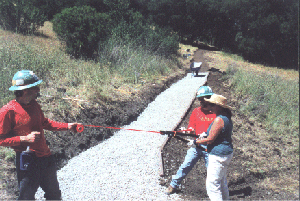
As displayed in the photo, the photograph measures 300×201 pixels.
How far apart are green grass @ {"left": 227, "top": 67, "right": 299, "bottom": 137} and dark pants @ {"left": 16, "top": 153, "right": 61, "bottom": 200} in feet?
12.3

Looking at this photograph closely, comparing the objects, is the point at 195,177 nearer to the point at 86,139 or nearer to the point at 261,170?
the point at 261,170

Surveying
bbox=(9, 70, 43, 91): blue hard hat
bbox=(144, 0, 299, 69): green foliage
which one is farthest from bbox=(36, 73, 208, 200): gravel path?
bbox=(144, 0, 299, 69): green foliage

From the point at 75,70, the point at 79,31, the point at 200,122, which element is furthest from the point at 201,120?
the point at 79,31

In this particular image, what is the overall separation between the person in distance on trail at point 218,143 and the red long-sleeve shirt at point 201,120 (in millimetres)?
521

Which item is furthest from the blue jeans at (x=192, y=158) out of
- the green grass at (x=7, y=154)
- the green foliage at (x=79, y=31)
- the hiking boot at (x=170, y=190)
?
the green foliage at (x=79, y=31)

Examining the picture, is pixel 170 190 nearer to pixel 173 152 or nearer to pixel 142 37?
pixel 173 152

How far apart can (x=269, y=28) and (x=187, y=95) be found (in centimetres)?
349

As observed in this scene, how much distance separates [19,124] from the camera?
2305 millimetres

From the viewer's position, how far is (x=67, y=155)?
4.81 metres

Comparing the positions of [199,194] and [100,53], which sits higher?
[100,53]

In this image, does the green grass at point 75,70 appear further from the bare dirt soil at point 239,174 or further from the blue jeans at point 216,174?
the blue jeans at point 216,174

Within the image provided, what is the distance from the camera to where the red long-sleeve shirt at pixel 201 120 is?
3477 mm

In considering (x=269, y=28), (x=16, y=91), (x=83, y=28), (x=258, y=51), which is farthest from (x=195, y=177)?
(x=83, y=28)

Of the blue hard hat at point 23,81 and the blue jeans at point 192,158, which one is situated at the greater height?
the blue hard hat at point 23,81
